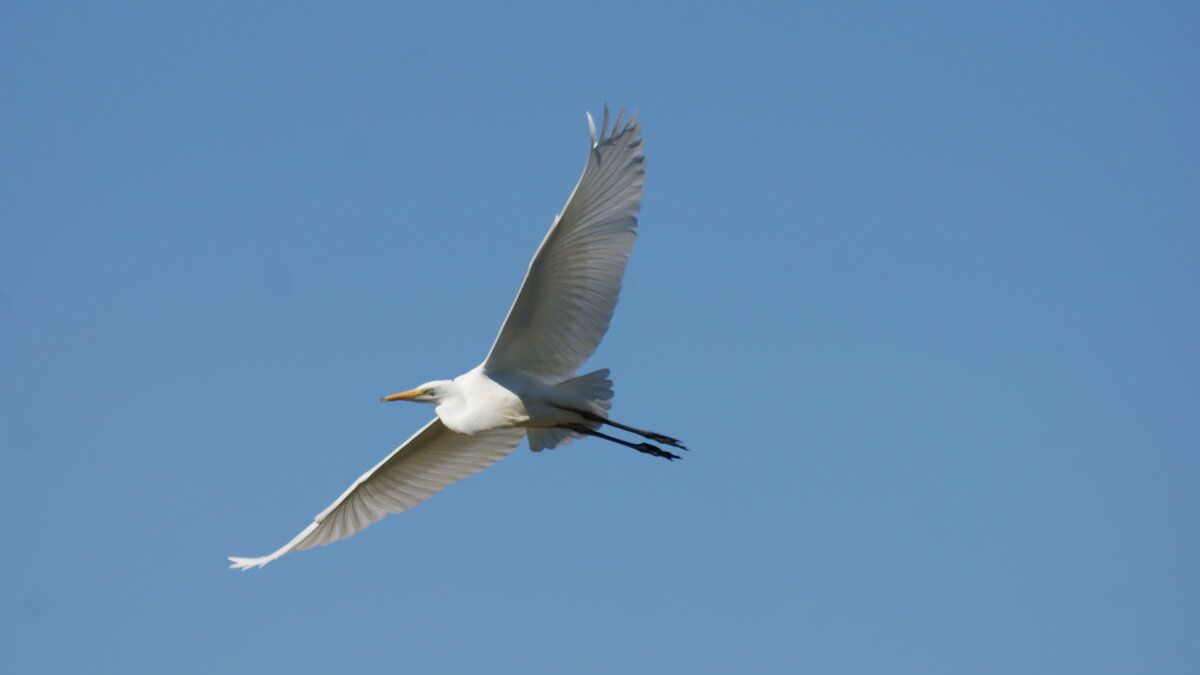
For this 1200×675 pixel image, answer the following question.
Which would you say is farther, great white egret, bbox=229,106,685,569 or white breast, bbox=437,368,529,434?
white breast, bbox=437,368,529,434

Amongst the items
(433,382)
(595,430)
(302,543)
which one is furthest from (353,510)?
(595,430)

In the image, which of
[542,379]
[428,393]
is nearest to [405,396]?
[428,393]

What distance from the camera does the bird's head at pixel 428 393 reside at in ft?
55.2

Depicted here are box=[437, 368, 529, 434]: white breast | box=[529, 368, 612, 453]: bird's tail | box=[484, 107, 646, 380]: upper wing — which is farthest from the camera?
box=[437, 368, 529, 434]: white breast

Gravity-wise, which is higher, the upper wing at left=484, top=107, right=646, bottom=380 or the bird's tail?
the upper wing at left=484, top=107, right=646, bottom=380

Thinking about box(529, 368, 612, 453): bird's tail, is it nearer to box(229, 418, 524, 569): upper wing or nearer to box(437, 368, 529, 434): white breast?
box(437, 368, 529, 434): white breast

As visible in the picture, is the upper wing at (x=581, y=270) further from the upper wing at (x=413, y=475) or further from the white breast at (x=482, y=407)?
the upper wing at (x=413, y=475)

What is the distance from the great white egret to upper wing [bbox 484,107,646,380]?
0.03 feet

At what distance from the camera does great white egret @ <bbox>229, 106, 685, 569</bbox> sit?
15000 mm

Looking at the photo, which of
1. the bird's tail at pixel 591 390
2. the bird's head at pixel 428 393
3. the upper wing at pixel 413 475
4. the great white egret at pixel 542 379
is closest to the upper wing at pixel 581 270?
the great white egret at pixel 542 379

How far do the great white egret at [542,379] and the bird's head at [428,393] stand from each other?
0.01 metres

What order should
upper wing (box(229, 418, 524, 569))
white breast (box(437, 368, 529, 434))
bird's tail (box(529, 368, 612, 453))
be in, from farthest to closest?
upper wing (box(229, 418, 524, 569)), white breast (box(437, 368, 529, 434)), bird's tail (box(529, 368, 612, 453))

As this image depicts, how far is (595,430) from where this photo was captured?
16453mm

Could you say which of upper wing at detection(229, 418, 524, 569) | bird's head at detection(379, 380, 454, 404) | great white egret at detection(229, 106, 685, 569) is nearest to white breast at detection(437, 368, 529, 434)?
great white egret at detection(229, 106, 685, 569)
